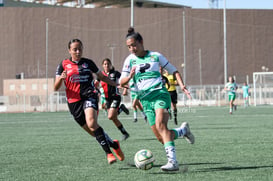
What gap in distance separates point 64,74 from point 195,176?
262 cm

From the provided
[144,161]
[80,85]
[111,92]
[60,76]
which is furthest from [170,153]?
[111,92]

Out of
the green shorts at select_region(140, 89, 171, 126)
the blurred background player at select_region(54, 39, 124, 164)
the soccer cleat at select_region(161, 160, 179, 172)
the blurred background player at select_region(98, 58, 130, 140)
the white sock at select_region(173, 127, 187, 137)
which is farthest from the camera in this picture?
the blurred background player at select_region(98, 58, 130, 140)

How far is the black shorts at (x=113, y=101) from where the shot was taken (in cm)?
1445

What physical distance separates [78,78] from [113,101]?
20.4 feet

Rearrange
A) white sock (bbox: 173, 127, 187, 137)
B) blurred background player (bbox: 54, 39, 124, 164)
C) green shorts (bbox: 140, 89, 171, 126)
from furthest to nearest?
blurred background player (bbox: 54, 39, 124, 164) → white sock (bbox: 173, 127, 187, 137) → green shorts (bbox: 140, 89, 171, 126)

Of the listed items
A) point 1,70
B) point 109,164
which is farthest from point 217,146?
point 1,70

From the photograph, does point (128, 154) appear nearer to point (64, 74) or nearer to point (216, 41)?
point (64, 74)

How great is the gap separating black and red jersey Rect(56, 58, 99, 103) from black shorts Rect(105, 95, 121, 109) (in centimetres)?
598

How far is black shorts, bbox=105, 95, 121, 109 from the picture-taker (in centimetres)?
1445

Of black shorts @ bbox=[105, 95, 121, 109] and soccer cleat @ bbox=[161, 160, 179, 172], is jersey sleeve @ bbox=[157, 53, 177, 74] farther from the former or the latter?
black shorts @ bbox=[105, 95, 121, 109]

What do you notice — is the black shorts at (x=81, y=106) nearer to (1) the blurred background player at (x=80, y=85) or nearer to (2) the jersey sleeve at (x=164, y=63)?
(1) the blurred background player at (x=80, y=85)

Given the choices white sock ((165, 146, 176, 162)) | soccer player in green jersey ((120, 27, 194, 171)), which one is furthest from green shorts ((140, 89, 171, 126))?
white sock ((165, 146, 176, 162))

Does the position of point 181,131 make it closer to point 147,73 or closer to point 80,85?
point 147,73

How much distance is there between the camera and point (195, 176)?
22.2ft
